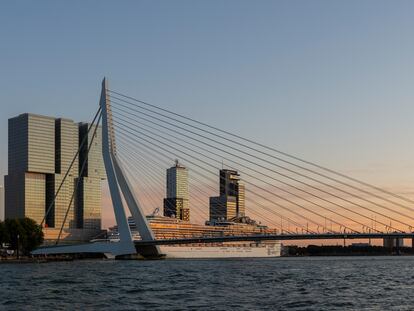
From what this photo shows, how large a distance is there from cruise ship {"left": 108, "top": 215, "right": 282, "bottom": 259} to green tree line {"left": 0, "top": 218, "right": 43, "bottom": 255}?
20107 mm

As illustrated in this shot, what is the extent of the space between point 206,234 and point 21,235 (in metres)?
50.9

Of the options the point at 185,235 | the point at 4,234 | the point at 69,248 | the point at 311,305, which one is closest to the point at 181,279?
the point at 311,305

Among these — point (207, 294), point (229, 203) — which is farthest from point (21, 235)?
point (229, 203)

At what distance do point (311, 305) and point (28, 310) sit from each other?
10.2 m

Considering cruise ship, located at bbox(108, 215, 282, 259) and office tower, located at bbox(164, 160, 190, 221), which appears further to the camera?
office tower, located at bbox(164, 160, 190, 221)

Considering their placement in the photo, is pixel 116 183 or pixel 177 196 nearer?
pixel 116 183

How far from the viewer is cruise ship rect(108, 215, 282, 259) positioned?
118 meters

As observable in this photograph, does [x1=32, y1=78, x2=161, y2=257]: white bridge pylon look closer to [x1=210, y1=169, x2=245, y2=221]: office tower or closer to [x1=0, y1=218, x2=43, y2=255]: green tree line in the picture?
[x1=0, y1=218, x2=43, y2=255]: green tree line

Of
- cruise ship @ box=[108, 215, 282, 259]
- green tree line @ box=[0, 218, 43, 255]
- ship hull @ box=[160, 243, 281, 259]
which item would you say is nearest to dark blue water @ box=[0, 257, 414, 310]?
green tree line @ box=[0, 218, 43, 255]

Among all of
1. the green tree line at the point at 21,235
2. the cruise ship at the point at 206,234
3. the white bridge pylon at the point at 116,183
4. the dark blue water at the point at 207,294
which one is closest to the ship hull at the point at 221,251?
the cruise ship at the point at 206,234

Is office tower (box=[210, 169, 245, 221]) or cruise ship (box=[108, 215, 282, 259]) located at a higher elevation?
office tower (box=[210, 169, 245, 221])

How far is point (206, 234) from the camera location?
141 meters

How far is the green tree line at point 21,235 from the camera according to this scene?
94981mm

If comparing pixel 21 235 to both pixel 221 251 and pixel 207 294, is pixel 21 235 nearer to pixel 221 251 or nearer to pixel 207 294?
pixel 221 251
